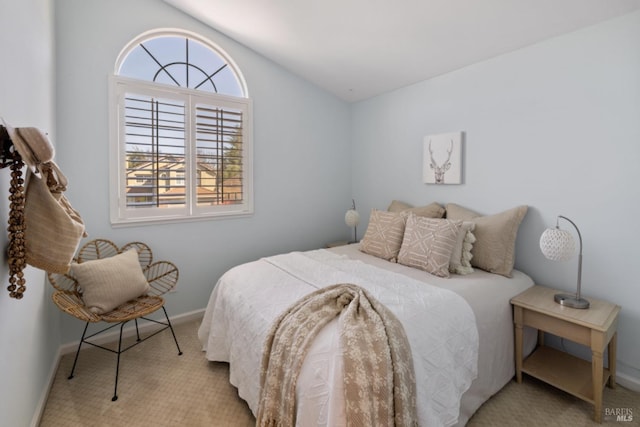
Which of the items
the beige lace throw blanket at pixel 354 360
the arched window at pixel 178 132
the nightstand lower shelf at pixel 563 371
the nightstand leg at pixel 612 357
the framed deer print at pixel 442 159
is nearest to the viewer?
the beige lace throw blanket at pixel 354 360

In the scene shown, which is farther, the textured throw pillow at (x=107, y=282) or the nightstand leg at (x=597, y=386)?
the textured throw pillow at (x=107, y=282)

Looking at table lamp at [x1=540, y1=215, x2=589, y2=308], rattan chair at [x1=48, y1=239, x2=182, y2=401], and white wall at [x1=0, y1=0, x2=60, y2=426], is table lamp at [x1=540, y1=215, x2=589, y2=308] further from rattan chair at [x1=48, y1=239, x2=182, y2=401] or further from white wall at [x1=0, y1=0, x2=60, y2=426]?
white wall at [x1=0, y1=0, x2=60, y2=426]

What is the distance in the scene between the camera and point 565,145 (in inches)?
87.4

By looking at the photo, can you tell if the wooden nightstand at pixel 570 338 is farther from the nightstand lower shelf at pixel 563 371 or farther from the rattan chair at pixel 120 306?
the rattan chair at pixel 120 306

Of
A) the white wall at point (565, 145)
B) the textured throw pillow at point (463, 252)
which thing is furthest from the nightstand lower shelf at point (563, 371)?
the textured throw pillow at point (463, 252)

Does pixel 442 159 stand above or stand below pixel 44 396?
above

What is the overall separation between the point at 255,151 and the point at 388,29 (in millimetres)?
1678

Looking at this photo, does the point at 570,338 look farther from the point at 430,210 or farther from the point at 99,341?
the point at 99,341

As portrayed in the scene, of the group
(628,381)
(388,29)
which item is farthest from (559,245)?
(388,29)

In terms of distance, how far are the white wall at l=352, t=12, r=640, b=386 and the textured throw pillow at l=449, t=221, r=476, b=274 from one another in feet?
1.49

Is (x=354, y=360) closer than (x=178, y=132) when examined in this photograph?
Yes

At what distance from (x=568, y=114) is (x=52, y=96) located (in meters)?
3.62

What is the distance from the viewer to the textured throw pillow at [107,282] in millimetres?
2076

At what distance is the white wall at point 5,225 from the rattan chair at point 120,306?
0.48 ft
